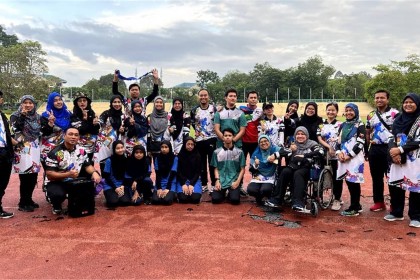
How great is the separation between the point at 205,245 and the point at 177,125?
8.34ft

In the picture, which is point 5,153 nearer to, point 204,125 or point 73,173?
point 73,173

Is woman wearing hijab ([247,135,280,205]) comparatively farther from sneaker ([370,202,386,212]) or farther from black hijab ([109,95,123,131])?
black hijab ([109,95,123,131])

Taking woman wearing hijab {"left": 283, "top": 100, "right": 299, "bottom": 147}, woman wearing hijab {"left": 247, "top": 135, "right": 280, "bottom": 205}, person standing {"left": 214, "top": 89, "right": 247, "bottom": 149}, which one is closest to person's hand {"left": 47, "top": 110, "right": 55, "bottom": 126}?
person standing {"left": 214, "top": 89, "right": 247, "bottom": 149}

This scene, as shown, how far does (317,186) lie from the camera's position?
16.7 ft

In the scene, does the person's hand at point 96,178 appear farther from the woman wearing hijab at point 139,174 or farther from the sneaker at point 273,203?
the sneaker at point 273,203

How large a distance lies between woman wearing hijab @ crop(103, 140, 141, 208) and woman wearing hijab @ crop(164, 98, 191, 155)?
83 centimetres

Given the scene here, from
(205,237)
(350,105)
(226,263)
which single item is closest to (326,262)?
(226,263)

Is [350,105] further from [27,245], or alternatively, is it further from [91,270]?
[27,245]

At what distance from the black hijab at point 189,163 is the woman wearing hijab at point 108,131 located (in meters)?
1.01

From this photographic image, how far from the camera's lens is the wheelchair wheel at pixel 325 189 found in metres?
5.11

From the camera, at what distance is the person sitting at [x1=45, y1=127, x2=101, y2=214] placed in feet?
16.6

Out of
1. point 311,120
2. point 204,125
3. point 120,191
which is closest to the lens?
point 120,191

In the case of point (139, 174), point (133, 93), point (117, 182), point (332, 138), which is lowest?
point (117, 182)

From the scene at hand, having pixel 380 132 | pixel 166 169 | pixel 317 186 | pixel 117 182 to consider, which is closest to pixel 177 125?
pixel 166 169
